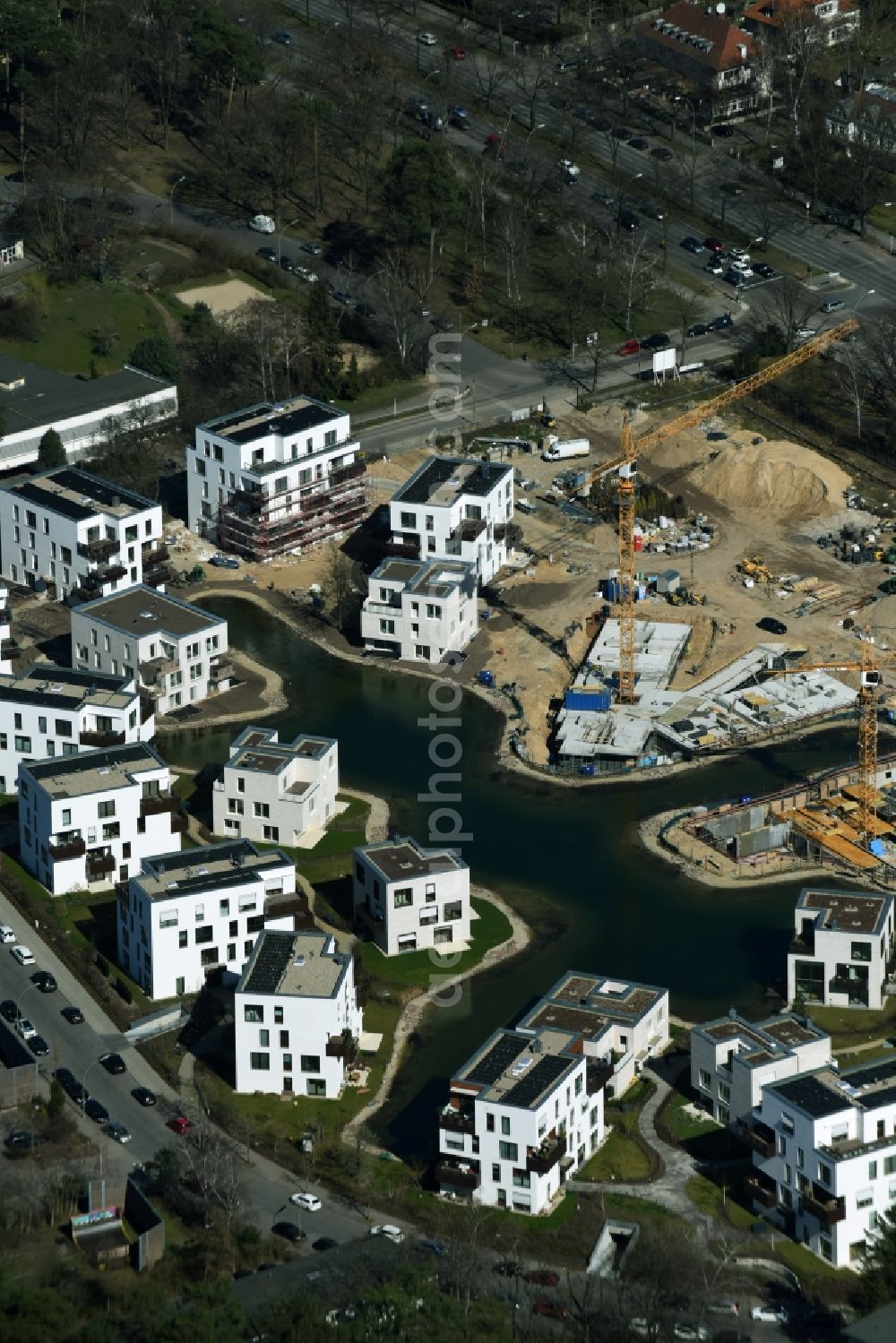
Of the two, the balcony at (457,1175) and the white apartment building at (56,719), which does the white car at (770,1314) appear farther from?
the white apartment building at (56,719)

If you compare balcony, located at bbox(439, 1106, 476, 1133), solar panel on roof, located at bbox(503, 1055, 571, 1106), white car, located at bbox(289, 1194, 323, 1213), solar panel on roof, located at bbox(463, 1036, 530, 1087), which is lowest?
white car, located at bbox(289, 1194, 323, 1213)

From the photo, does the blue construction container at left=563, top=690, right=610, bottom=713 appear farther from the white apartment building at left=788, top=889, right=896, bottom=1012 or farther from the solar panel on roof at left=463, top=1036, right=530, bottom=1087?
the solar panel on roof at left=463, top=1036, right=530, bottom=1087

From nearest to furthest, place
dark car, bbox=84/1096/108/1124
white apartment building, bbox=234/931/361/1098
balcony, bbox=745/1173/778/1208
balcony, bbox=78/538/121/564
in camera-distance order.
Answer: balcony, bbox=745/1173/778/1208
dark car, bbox=84/1096/108/1124
white apartment building, bbox=234/931/361/1098
balcony, bbox=78/538/121/564

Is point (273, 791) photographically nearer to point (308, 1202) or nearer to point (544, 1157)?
point (308, 1202)

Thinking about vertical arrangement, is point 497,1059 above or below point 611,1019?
above

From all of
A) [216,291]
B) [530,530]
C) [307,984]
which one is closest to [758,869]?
[307,984]


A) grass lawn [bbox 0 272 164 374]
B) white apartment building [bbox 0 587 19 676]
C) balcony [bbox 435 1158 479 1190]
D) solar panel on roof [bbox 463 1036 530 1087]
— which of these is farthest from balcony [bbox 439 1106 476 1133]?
grass lawn [bbox 0 272 164 374]

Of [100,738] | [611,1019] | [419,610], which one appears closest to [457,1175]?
[611,1019]
